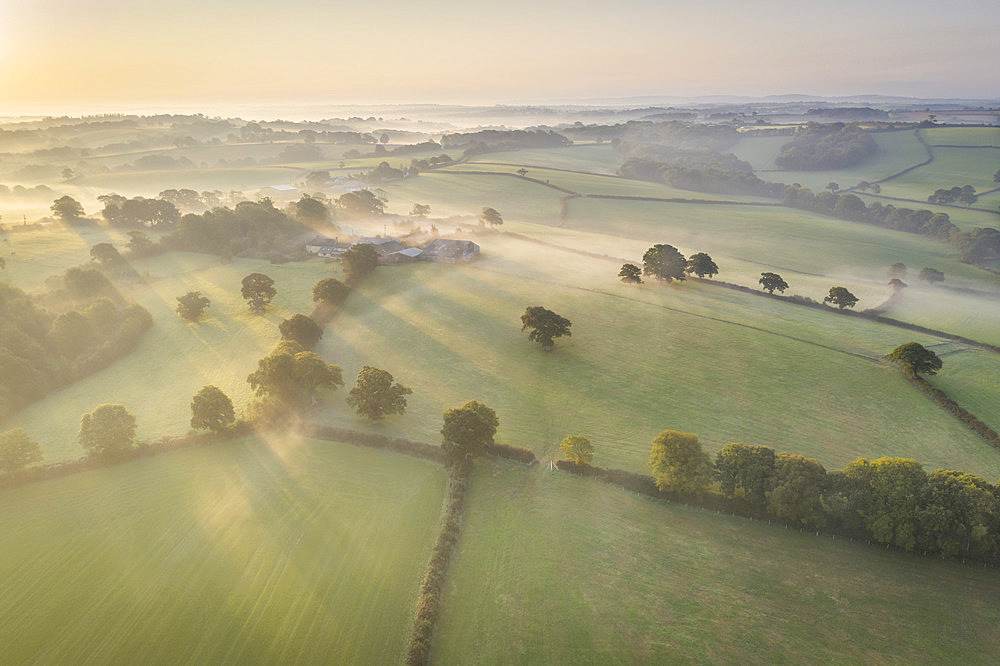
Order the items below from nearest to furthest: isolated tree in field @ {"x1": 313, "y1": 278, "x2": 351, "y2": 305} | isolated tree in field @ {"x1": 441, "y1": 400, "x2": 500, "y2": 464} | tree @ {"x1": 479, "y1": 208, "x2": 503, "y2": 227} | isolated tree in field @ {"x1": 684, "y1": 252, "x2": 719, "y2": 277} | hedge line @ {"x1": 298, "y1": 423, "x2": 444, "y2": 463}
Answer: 1. isolated tree in field @ {"x1": 441, "y1": 400, "x2": 500, "y2": 464}
2. hedge line @ {"x1": 298, "y1": 423, "x2": 444, "y2": 463}
3. isolated tree in field @ {"x1": 313, "y1": 278, "x2": 351, "y2": 305}
4. isolated tree in field @ {"x1": 684, "y1": 252, "x2": 719, "y2": 277}
5. tree @ {"x1": 479, "y1": 208, "x2": 503, "y2": 227}

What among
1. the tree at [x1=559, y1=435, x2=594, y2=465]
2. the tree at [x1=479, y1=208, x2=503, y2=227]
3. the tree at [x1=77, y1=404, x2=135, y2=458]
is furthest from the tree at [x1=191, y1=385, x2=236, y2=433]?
the tree at [x1=479, y1=208, x2=503, y2=227]

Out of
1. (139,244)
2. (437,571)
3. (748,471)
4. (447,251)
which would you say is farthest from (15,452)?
(139,244)

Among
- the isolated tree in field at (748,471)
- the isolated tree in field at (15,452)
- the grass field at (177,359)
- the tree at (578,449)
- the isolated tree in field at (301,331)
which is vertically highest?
the isolated tree in field at (748,471)

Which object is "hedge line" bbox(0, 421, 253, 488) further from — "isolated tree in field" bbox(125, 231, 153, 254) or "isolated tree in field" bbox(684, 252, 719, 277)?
"isolated tree in field" bbox(684, 252, 719, 277)

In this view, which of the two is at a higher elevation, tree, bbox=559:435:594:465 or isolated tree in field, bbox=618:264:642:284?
isolated tree in field, bbox=618:264:642:284

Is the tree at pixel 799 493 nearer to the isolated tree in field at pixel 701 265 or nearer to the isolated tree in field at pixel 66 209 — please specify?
the isolated tree in field at pixel 701 265

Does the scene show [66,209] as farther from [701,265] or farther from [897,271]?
[897,271]

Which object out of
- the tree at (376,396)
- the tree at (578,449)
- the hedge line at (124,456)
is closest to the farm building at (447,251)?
the tree at (376,396)
